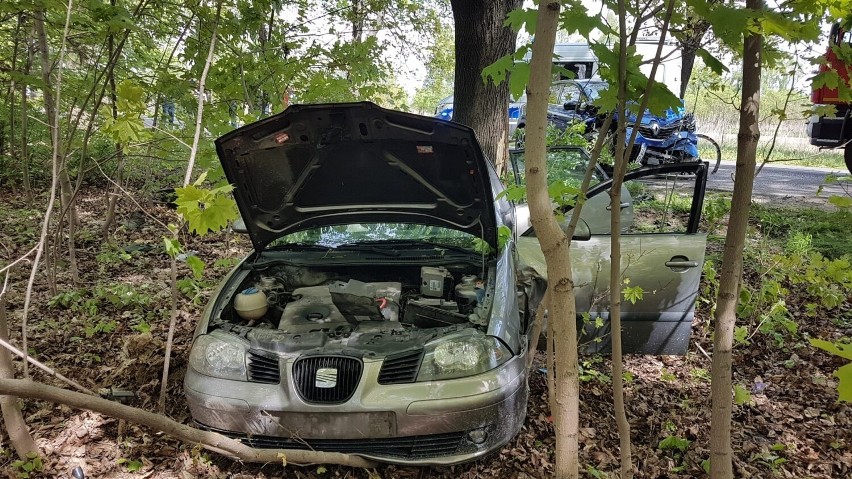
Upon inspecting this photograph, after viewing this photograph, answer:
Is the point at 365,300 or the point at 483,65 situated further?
the point at 483,65

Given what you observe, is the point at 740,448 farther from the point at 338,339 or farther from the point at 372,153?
the point at 372,153

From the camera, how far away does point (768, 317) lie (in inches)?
149

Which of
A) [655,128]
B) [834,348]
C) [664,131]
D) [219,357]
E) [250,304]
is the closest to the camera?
[834,348]

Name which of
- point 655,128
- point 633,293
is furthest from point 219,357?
point 655,128

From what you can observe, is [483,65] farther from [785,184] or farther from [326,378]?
[785,184]

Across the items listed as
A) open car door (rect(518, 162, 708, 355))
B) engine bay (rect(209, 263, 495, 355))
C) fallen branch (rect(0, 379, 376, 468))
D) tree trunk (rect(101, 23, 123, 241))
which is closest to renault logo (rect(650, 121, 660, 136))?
open car door (rect(518, 162, 708, 355))

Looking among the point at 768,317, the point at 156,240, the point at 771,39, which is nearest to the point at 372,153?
the point at 771,39

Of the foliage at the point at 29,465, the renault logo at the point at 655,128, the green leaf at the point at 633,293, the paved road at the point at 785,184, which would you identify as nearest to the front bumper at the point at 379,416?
the foliage at the point at 29,465

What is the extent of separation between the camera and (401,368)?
94.5 inches

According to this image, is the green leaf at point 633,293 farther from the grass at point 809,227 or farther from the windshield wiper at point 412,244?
the grass at point 809,227

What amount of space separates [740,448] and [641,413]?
527 mm

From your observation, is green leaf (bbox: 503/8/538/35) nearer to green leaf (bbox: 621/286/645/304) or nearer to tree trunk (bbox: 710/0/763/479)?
tree trunk (bbox: 710/0/763/479)

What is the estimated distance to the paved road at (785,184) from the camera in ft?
27.3

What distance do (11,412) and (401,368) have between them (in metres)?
1.75
